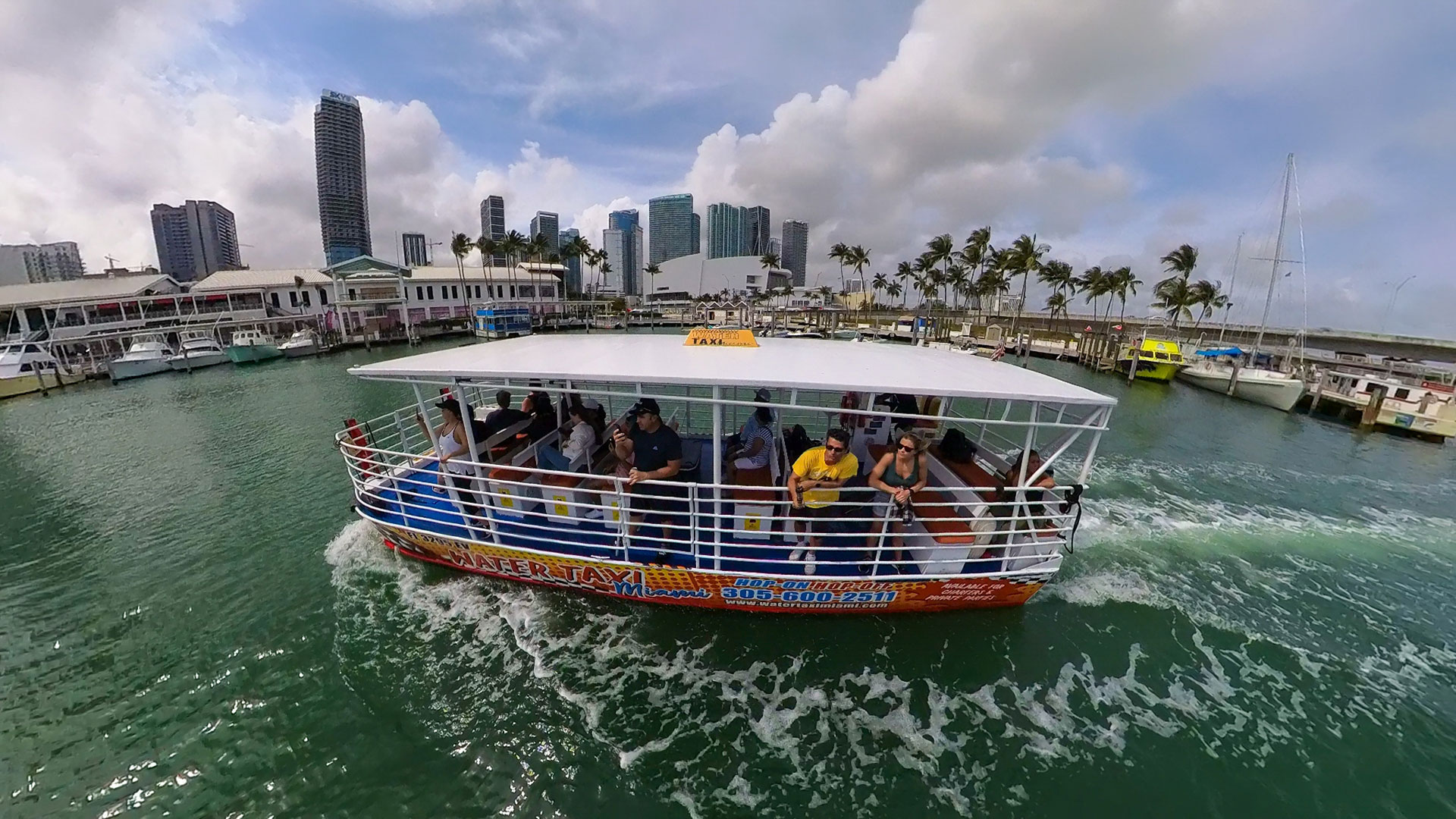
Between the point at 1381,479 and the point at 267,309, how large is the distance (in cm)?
7914

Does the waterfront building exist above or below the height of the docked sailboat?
above

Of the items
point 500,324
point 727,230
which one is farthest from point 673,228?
point 500,324

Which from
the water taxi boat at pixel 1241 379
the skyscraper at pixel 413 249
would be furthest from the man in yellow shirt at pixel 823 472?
the skyscraper at pixel 413 249

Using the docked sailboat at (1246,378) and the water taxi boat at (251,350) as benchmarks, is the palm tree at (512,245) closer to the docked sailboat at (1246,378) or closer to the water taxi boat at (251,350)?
the water taxi boat at (251,350)

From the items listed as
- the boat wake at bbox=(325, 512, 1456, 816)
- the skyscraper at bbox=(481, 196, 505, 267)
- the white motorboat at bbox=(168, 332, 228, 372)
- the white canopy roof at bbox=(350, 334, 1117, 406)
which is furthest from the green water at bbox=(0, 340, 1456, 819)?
the skyscraper at bbox=(481, 196, 505, 267)

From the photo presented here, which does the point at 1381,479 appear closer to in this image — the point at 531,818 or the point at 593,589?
the point at 593,589

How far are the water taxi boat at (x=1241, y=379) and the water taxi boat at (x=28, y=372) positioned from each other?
6888 centimetres

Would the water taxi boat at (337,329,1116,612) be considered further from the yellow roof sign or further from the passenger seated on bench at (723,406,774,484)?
the passenger seated on bench at (723,406,774,484)

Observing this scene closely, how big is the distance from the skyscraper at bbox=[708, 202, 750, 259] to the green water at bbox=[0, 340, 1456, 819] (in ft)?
594

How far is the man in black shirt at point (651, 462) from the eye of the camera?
650cm

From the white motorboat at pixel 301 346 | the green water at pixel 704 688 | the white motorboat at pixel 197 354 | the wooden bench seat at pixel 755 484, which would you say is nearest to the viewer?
the green water at pixel 704 688

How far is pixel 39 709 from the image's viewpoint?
5684 mm

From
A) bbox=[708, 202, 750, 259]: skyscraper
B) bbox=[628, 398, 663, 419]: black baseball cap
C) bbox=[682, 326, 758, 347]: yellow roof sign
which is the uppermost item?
bbox=[708, 202, 750, 259]: skyscraper

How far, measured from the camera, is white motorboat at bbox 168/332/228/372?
119ft
